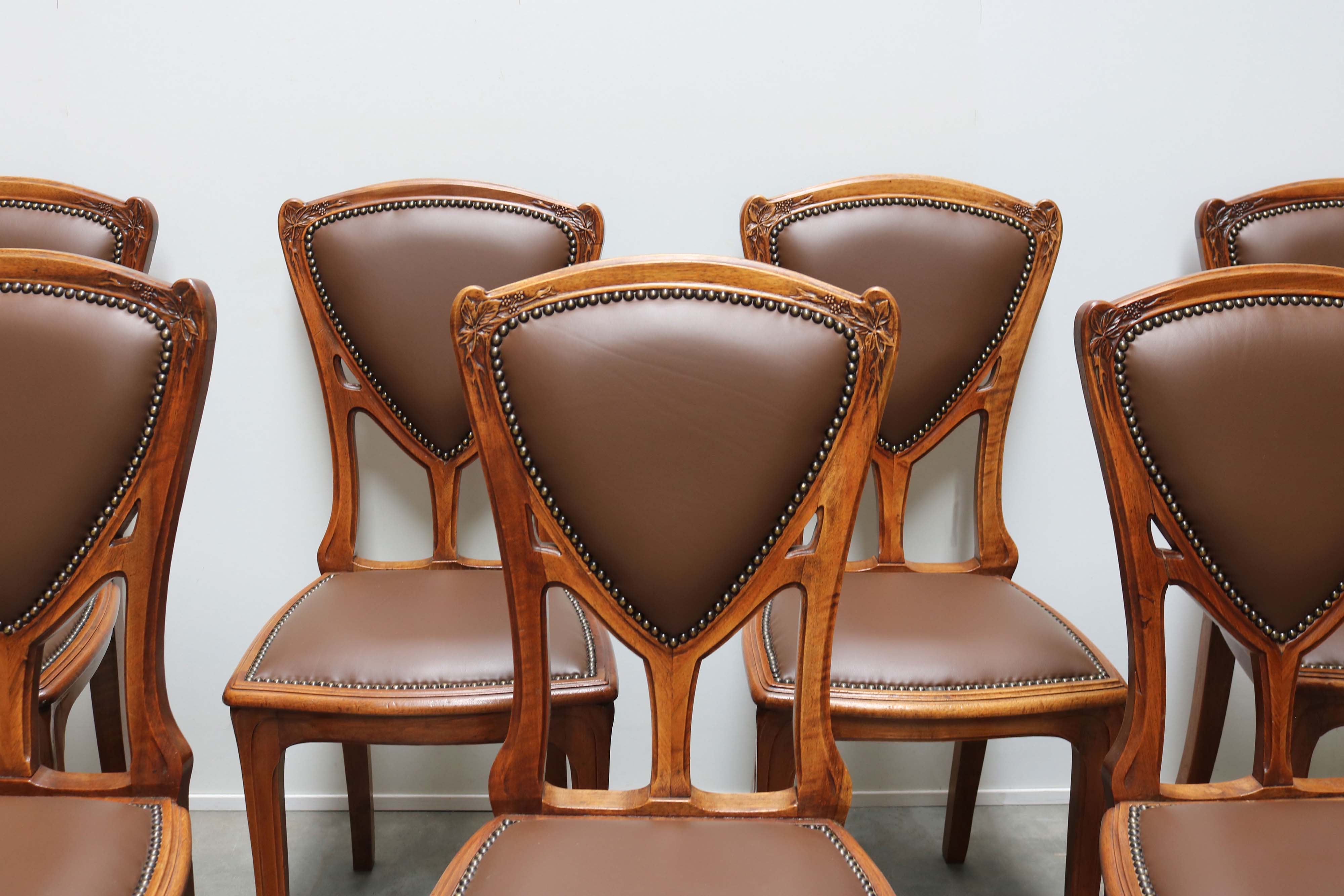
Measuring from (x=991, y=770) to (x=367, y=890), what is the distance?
1127mm

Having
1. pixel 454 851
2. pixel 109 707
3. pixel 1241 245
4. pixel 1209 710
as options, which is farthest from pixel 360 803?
pixel 1241 245

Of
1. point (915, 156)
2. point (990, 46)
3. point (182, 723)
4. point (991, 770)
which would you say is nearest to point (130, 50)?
point (182, 723)

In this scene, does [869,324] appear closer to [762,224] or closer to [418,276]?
[762,224]

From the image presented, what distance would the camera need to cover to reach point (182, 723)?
174 cm

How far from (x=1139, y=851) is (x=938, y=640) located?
1.12 feet

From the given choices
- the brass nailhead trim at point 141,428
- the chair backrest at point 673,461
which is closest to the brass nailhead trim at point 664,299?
the chair backrest at point 673,461

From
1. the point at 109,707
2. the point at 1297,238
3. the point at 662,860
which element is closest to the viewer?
the point at 662,860

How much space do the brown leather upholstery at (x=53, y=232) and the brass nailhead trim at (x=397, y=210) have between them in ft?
1.09

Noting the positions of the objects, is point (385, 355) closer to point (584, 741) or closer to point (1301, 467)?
point (584, 741)

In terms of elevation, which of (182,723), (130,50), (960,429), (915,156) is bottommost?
(182,723)

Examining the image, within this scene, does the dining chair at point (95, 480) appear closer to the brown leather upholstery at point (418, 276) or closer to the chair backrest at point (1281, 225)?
the brown leather upholstery at point (418, 276)

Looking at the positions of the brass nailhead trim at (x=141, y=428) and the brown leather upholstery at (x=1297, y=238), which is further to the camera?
the brown leather upholstery at (x=1297, y=238)

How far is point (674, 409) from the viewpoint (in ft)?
2.86

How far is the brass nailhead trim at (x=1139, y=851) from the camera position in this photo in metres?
0.85
